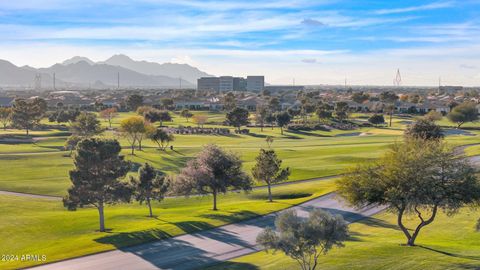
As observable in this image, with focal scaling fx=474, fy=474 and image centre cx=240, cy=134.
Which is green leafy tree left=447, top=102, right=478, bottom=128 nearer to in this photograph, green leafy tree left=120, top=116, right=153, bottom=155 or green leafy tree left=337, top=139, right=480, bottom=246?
green leafy tree left=120, top=116, right=153, bottom=155

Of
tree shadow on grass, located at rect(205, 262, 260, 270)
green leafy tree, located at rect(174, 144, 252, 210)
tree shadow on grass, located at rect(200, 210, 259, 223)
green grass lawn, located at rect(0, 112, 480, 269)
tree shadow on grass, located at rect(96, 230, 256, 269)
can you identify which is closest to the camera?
tree shadow on grass, located at rect(205, 262, 260, 270)

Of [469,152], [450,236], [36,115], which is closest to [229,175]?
[450,236]

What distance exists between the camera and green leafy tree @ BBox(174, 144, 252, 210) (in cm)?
5628

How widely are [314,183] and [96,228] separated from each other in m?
34.1

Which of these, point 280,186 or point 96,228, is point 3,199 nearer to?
point 96,228

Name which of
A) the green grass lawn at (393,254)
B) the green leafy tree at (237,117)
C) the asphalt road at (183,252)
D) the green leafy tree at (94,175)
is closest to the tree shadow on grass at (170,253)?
the asphalt road at (183,252)

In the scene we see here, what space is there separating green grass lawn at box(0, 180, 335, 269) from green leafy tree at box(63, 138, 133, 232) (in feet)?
9.62

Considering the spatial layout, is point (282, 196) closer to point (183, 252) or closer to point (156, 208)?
point (156, 208)

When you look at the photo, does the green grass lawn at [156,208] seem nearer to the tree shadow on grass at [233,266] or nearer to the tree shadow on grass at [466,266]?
the tree shadow on grass at [466,266]

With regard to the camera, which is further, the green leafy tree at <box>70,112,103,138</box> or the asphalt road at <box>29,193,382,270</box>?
the green leafy tree at <box>70,112,103,138</box>

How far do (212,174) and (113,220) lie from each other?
40.5ft

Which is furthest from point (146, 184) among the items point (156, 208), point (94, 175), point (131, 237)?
point (131, 237)

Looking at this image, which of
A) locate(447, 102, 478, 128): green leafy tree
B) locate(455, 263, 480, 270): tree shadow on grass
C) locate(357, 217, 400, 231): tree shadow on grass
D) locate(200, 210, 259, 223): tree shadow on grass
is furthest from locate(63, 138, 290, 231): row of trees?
locate(447, 102, 478, 128): green leafy tree

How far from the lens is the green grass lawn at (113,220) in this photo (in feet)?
138
